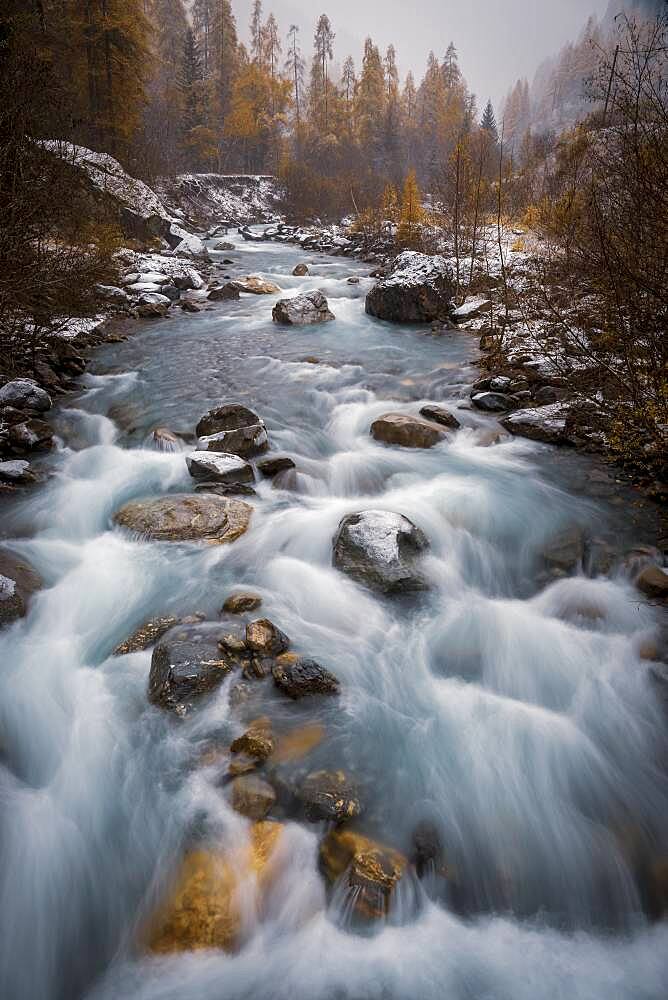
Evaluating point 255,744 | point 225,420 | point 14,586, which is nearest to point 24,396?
point 225,420

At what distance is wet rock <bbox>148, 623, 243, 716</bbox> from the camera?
3893 millimetres

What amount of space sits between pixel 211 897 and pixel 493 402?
843 cm

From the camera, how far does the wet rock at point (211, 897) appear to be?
107 inches

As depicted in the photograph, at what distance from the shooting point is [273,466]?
7.36 metres

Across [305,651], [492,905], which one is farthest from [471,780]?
[305,651]

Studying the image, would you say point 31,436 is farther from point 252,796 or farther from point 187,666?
point 252,796

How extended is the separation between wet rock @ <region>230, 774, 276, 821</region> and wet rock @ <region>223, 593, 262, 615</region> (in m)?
1.64

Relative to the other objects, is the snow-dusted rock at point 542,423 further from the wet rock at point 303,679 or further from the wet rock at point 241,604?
the wet rock at point 303,679

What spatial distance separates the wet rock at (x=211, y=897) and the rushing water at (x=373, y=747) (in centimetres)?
7

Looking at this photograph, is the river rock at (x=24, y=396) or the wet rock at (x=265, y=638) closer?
the wet rock at (x=265, y=638)

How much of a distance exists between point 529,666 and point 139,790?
124 inches

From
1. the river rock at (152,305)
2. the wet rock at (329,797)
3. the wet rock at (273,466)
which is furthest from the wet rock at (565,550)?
the river rock at (152,305)

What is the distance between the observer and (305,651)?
4594 millimetres

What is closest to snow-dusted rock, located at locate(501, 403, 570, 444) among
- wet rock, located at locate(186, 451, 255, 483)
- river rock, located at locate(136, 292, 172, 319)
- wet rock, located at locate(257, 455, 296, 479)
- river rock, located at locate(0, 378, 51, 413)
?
wet rock, located at locate(257, 455, 296, 479)
